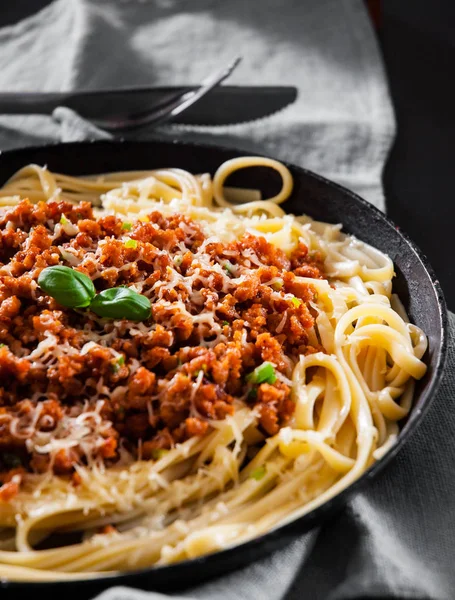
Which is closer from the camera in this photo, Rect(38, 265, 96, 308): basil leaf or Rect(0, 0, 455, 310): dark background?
Rect(38, 265, 96, 308): basil leaf

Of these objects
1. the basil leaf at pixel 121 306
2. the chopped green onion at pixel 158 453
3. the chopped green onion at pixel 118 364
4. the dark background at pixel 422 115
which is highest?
the basil leaf at pixel 121 306

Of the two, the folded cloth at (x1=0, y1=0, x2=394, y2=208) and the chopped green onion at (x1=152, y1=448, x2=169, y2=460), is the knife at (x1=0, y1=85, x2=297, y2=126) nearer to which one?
the folded cloth at (x1=0, y1=0, x2=394, y2=208)

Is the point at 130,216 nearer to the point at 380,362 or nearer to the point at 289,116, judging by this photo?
the point at 380,362

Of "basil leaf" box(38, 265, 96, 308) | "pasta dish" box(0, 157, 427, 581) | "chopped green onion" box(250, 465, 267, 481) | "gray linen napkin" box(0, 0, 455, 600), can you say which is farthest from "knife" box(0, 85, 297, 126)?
"chopped green onion" box(250, 465, 267, 481)

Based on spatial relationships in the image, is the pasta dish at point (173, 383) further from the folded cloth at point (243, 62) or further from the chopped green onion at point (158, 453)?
the folded cloth at point (243, 62)

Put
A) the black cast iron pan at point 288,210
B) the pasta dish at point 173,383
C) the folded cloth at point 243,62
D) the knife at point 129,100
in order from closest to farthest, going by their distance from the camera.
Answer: the black cast iron pan at point 288,210 → the pasta dish at point 173,383 → the knife at point 129,100 → the folded cloth at point 243,62

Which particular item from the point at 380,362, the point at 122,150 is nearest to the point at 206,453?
the point at 380,362

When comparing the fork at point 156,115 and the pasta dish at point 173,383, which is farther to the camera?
the fork at point 156,115

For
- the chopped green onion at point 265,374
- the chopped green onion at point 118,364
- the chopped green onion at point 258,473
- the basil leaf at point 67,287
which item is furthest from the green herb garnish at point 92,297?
the chopped green onion at point 258,473
